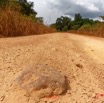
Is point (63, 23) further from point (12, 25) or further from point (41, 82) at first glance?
point (41, 82)

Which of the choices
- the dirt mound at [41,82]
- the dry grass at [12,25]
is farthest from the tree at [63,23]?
the dirt mound at [41,82]

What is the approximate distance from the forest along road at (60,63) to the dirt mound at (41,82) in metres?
0.08

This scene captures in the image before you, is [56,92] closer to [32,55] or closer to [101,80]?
[101,80]

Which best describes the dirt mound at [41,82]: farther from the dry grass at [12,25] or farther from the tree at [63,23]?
the tree at [63,23]

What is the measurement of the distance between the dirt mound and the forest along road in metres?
0.08

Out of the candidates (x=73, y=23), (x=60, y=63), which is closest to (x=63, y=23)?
(x=73, y=23)

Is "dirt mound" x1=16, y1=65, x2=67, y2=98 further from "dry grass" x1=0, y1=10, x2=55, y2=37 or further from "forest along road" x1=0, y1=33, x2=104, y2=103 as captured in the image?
"dry grass" x1=0, y1=10, x2=55, y2=37

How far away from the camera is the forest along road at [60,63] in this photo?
3.54 metres

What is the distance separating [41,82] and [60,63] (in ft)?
2.60

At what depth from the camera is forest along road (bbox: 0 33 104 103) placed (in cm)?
354

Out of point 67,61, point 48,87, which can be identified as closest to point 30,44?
point 67,61

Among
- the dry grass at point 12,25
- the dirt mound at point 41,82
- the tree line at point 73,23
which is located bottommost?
the tree line at point 73,23

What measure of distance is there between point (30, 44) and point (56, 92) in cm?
175

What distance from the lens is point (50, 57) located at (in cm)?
441
